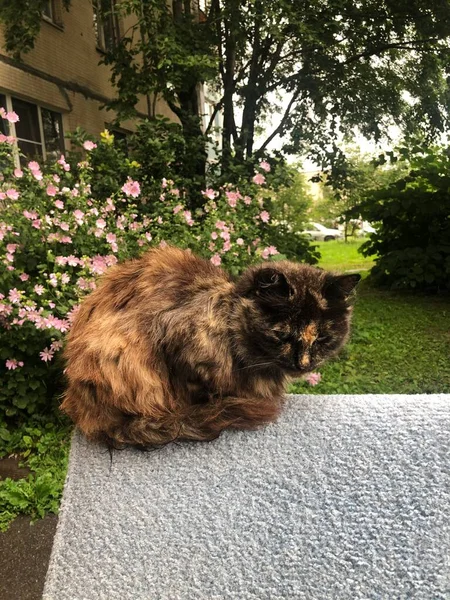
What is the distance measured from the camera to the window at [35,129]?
4.77m

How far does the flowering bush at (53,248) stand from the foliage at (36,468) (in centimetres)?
14

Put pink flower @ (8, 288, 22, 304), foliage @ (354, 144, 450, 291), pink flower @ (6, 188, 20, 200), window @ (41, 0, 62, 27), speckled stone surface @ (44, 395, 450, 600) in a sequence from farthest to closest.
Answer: window @ (41, 0, 62, 27) → foliage @ (354, 144, 450, 291) → pink flower @ (6, 188, 20, 200) → pink flower @ (8, 288, 22, 304) → speckled stone surface @ (44, 395, 450, 600)

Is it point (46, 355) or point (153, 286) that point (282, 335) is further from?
point (46, 355)

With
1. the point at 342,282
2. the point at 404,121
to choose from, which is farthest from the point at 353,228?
the point at 342,282

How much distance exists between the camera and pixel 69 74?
18.1 feet

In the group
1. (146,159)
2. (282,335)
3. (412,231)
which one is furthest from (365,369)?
(146,159)

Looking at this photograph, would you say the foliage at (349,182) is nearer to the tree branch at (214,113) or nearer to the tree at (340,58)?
the tree at (340,58)

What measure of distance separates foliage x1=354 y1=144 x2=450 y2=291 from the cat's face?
357 cm

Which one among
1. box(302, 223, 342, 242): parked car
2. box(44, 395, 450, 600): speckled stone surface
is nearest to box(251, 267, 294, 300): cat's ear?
box(44, 395, 450, 600): speckled stone surface

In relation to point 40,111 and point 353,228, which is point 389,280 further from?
point 40,111

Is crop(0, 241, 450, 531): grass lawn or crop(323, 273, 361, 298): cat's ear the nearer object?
crop(323, 273, 361, 298): cat's ear

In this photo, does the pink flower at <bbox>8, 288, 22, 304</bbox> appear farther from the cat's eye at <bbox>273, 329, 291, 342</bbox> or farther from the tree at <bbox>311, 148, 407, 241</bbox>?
the tree at <bbox>311, 148, 407, 241</bbox>

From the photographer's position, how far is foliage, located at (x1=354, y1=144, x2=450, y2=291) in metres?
4.55

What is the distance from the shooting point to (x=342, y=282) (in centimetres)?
114
